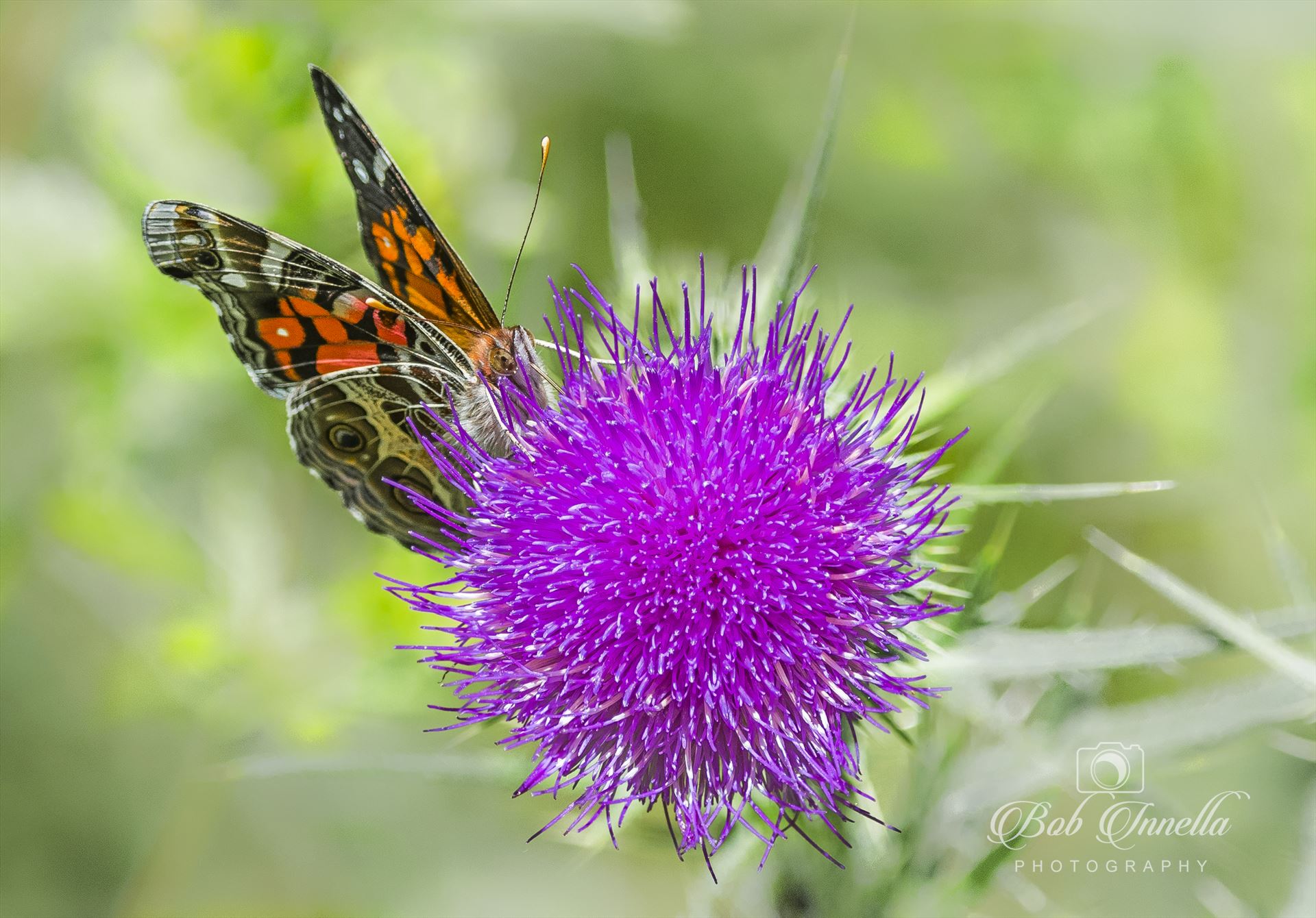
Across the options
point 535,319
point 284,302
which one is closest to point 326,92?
point 284,302

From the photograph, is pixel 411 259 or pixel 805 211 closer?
pixel 805 211

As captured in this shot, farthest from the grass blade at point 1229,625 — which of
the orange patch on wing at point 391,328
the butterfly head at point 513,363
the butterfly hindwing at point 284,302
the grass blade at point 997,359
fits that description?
the orange patch on wing at point 391,328

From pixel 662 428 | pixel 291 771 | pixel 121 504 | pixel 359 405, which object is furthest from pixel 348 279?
pixel 121 504

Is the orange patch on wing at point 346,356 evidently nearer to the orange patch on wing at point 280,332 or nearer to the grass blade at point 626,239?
the orange patch on wing at point 280,332

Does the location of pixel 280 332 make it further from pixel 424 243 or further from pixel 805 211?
pixel 805 211

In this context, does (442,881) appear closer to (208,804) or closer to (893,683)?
(208,804)

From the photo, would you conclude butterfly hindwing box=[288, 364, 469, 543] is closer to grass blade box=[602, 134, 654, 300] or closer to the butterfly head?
the butterfly head
